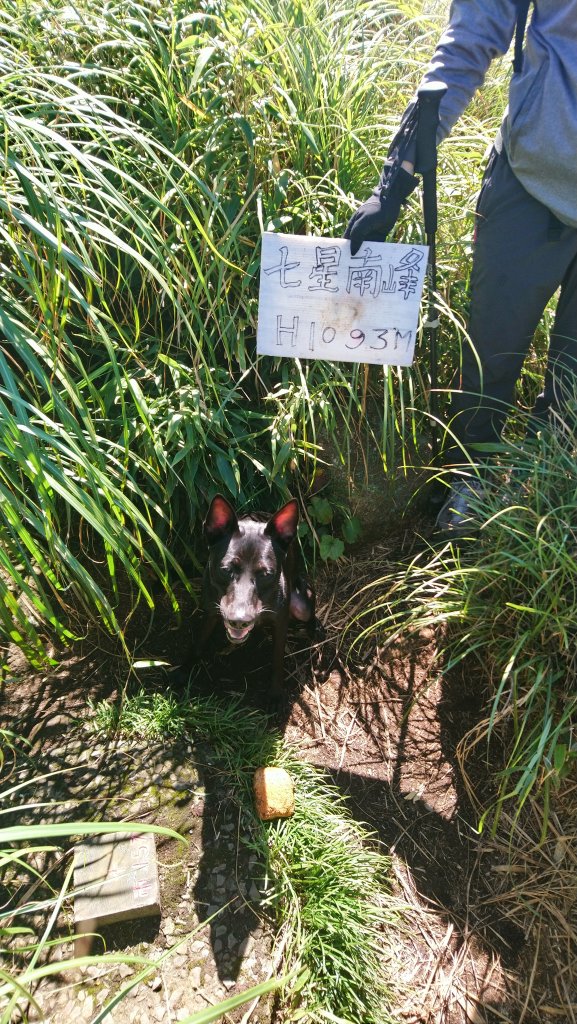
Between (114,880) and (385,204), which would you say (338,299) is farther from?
(114,880)

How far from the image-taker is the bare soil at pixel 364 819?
73.9 inches

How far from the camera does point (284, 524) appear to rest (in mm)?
2217

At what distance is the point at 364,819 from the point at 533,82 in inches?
93.1

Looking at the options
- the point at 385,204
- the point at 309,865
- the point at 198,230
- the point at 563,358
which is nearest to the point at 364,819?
the point at 309,865

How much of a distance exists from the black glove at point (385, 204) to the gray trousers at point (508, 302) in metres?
0.32

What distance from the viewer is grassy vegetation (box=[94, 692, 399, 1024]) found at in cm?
180

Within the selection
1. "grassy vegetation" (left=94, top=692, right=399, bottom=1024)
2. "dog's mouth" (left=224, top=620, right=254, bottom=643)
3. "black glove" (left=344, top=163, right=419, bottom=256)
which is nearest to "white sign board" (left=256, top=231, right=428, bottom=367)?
"black glove" (left=344, top=163, right=419, bottom=256)

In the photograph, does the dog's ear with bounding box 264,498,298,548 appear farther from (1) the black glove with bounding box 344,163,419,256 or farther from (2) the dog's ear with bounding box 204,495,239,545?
(1) the black glove with bounding box 344,163,419,256

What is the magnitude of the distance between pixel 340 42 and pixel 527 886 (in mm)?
3077

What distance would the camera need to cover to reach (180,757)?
2.22 meters

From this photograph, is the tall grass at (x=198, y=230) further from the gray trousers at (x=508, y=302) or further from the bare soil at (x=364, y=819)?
the bare soil at (x=364, y=819)

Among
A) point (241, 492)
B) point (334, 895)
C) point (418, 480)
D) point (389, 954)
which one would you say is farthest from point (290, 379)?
point (389, 954)

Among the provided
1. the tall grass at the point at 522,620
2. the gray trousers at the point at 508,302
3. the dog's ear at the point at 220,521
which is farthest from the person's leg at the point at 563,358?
the dog's ear at the point at 220,521

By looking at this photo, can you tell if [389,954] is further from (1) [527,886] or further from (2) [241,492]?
(2) [241,492]
